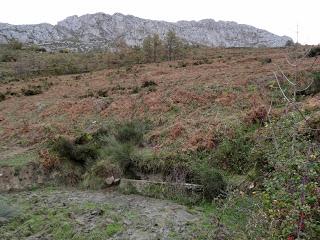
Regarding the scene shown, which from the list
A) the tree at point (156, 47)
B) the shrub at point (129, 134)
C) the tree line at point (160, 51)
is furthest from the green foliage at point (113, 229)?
the tree at point (156, 47)

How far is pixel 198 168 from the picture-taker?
469 inches

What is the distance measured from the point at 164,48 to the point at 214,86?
1755 inches

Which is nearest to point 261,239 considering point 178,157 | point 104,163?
point 178,157

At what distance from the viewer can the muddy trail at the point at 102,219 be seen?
9.06m

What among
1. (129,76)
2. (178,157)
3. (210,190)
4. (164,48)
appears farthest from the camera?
(164,48)

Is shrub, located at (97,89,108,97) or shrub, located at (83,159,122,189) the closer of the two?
shrub, located at (83,159,122,189)

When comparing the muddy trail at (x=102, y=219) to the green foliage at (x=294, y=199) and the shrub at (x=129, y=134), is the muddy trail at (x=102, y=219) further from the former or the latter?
the shrub at (x=129, y=134)

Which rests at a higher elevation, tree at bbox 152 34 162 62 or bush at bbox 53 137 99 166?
tree at bbox 152 34 162 62

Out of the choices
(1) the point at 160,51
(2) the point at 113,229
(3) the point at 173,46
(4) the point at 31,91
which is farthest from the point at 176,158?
(1) the point at 160,51

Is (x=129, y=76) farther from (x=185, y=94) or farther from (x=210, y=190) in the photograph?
(x=210, y=190)

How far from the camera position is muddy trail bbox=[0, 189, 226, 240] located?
9062mm

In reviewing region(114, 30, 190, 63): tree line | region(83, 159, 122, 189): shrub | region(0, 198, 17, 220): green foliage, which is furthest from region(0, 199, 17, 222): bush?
region(114, 30, 190, 63): tree line

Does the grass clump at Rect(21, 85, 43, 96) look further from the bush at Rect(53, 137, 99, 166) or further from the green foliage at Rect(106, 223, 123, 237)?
the green foliage at Rect(106, 223, 123, 237)

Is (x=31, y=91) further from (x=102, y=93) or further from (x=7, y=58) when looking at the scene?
(x=7, y=58)
